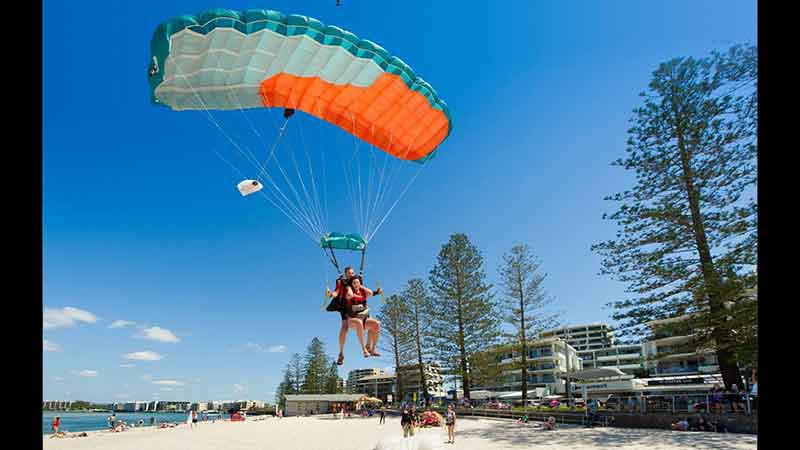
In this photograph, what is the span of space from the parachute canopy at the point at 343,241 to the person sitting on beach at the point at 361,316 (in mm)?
912

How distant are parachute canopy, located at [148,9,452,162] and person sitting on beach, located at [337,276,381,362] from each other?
3.19 m

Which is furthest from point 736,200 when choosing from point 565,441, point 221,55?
point 221,55

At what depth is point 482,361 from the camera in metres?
28.5

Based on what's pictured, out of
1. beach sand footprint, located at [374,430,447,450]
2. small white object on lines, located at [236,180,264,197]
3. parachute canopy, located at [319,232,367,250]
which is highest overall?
small white object on lines, located at [236,180,264,197]

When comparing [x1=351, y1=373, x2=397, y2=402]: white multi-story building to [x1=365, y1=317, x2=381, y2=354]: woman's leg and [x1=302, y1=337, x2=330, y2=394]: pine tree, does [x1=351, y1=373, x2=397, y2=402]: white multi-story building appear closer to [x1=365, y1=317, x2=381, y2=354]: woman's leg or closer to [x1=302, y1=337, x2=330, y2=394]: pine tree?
[x1=302, y1=337, x2=330, y2=394]: pine tree

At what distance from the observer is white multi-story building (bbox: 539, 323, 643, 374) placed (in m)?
68.9

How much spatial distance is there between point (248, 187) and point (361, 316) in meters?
2.72

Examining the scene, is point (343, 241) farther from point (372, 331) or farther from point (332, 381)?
point (332, 381)

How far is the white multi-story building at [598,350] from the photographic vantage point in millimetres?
68938

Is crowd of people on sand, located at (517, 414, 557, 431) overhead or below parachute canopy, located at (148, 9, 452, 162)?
below

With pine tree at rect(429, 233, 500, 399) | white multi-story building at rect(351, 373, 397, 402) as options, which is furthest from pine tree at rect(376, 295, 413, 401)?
white multi-story building at rect(351, 373, 397, 402)
